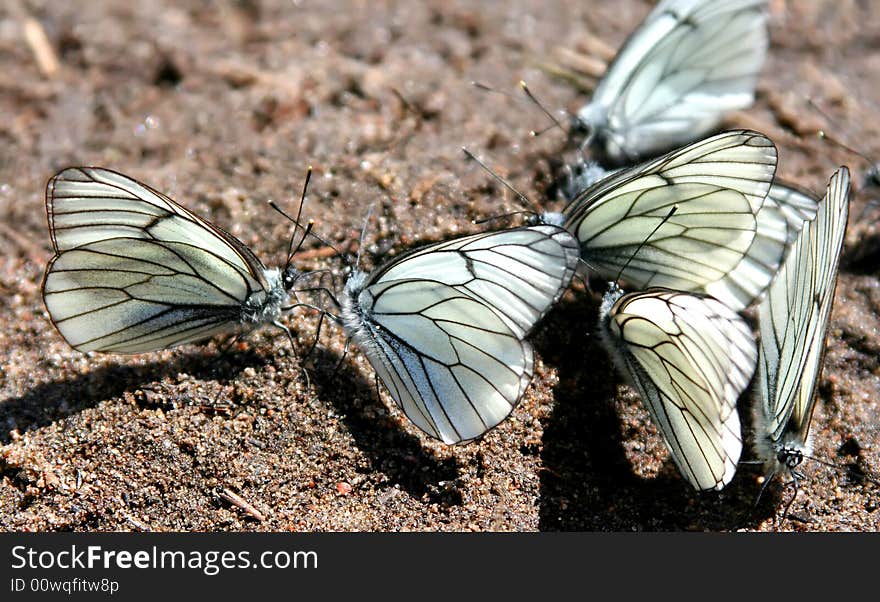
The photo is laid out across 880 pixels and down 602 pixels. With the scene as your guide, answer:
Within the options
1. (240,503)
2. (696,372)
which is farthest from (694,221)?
(240,503)

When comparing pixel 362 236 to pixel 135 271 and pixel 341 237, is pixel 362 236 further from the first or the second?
pixel 135 271

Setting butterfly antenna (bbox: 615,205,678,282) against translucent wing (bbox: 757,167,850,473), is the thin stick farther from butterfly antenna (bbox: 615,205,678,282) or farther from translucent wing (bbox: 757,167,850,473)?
translucent wing (bbox: 757,167,850,473)

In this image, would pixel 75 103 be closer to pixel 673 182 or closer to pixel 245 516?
pixel 245 516

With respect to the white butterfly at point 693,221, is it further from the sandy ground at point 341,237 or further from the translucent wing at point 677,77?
the translucent wing at point 677,77

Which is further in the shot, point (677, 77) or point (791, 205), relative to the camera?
point (677, 77)

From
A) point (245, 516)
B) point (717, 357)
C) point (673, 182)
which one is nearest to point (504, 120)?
point (673, 182)

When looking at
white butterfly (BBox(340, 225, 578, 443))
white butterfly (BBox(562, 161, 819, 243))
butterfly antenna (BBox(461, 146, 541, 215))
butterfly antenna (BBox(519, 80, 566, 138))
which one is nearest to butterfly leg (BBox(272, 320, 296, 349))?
white butterfly (BBox(340, 225, 578, 443))
